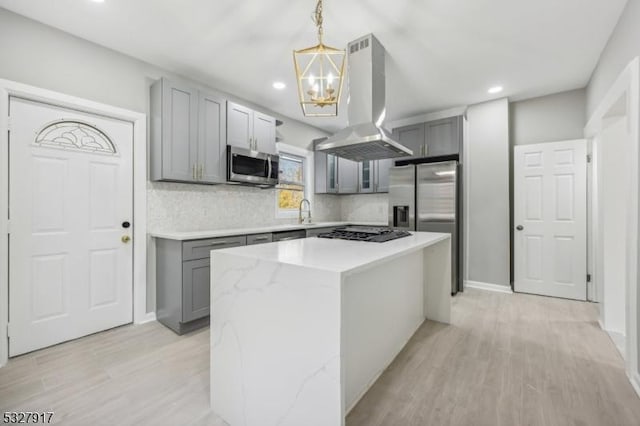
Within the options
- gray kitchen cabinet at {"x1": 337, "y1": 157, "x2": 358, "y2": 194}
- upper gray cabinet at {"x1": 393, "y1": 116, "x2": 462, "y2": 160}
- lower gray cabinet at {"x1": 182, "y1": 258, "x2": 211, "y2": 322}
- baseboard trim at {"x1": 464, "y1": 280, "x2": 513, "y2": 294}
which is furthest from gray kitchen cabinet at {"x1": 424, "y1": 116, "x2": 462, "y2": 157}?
lower gray cabinet at {"x1": 182, "y1": 258, "x2": 211, "y2": 322}

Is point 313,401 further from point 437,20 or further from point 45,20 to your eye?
point 45,20

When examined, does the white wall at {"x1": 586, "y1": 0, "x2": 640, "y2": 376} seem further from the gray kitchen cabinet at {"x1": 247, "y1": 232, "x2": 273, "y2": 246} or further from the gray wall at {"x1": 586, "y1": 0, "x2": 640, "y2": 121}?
the gray kitchen cabinet at {"x1": 247, "y1": 232, "x2": 273, "y2": 246}

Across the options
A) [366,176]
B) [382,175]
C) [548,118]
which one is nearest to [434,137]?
[382,175]

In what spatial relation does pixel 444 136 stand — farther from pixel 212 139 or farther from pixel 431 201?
pixel 212 139

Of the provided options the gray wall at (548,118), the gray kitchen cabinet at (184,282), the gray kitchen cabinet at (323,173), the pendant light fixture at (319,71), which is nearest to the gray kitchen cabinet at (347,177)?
the gray kitchen cabinet at (323,173)

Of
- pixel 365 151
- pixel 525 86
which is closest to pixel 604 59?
pixel 525 86

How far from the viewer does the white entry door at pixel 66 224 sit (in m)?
2.22

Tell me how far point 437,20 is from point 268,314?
2.56m

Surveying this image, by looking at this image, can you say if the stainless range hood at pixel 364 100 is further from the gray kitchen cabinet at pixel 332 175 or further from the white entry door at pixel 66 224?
Result: the gray kitchen cabinet at pixel 332 175

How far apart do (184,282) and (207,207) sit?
1.06 meters

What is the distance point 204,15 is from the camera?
224 cm

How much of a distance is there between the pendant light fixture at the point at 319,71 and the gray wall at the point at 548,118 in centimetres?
268

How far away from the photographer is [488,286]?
13.2 ft

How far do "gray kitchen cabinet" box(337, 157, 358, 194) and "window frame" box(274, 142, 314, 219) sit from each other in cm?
53
